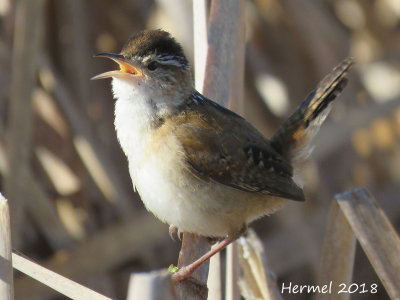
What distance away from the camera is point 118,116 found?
90.0 inches

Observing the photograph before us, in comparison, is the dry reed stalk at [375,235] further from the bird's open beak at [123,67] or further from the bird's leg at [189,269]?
the bird's open beak at [123,67]

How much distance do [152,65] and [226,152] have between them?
0.44 metres

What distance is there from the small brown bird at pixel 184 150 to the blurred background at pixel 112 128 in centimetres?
111

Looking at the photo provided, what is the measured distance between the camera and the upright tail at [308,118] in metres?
2.59

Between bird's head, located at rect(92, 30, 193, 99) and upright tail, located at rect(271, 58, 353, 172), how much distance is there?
0.53m

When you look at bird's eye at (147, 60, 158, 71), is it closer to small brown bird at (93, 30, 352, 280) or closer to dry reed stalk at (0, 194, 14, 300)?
small brown bird at (93, 30, 352, 280)

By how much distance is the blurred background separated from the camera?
3.42 metres

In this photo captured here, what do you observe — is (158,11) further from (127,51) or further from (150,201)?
(150,201)

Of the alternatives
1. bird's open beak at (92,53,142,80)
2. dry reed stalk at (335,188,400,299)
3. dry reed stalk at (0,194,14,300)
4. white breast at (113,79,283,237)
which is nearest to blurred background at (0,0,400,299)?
bird's open beak at (92,53,142,80)

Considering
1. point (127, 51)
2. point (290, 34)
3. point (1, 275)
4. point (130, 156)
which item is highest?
point (290, 34)

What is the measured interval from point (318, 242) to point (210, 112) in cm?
196

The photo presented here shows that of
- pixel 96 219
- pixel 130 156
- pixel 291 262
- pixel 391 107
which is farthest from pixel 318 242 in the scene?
pixel 130 156

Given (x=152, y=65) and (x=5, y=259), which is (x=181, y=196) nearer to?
(x=152, y=65)

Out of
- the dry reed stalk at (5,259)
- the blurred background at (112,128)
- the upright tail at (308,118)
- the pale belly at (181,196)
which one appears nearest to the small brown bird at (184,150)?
the pale belly at (181,196)
